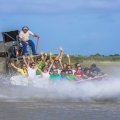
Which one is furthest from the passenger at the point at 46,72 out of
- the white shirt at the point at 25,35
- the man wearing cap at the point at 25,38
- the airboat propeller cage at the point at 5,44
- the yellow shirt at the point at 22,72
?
the airboat propeller cage at the point at 5,44

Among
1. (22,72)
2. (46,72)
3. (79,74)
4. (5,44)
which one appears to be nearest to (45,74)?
(46,72)

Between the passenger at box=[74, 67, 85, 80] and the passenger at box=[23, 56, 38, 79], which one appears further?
the passenger at box=[23, 56, 38, 79]

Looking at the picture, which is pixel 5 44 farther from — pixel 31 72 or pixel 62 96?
pixel 62 96

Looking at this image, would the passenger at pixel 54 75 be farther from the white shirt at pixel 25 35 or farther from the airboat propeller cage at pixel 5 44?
the airboat propeller cage at pixel 5 44

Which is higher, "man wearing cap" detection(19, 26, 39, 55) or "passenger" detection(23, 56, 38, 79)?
"man wearing cap" detection(19, 26, 39, 55)

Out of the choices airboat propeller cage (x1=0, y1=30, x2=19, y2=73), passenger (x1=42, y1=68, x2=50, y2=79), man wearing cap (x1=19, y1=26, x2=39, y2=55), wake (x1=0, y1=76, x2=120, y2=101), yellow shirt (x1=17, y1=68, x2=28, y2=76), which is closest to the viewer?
wake (x1=0, y1=76, x2=120, y2=101)

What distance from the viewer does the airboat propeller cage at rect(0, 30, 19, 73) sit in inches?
882

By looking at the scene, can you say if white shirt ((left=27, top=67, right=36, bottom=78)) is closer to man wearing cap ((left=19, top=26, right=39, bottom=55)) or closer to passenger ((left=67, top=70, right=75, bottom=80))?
passenger ((left=67, top=70, right=75, bottom=80))

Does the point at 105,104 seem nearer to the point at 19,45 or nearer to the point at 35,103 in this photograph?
the point at 35,103

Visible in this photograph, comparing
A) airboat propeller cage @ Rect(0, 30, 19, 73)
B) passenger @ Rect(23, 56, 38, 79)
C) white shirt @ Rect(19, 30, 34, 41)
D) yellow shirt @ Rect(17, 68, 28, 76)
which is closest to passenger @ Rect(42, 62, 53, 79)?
passenger @ Rect(23, 56, 38, 79)

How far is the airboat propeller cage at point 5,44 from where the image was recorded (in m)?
22.4

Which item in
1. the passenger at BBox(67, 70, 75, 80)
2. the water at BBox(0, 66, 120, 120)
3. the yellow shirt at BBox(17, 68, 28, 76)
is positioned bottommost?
the water at BBox(0, 66, 120, 120)

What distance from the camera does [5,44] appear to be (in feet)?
74.5

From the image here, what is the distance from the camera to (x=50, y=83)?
2097 centimetres
